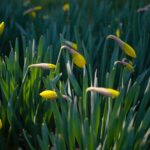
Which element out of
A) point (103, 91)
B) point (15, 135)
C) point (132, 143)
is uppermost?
point (103, 91)

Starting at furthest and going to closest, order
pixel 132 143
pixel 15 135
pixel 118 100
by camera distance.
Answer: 1. pixel 15 135
2. pixel 118 100
3. pixel 132 143

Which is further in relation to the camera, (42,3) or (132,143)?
(42,3)

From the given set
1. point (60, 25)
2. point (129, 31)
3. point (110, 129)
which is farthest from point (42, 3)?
point (110, 129)

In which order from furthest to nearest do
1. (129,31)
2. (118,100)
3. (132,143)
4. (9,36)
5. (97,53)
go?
(9,36) < (129,31) < (97,53) < (118,100) < (132,143)

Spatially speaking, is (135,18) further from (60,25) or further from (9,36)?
(9,36)

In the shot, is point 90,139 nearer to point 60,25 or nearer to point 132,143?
point 132,143

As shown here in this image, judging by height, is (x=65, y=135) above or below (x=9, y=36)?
below

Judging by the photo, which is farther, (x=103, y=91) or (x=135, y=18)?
(x=135, y=18)

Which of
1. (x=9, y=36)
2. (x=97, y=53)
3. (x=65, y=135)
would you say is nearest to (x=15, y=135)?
(x=65, y=135)

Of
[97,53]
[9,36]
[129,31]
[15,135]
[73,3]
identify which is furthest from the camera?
[73,3]
